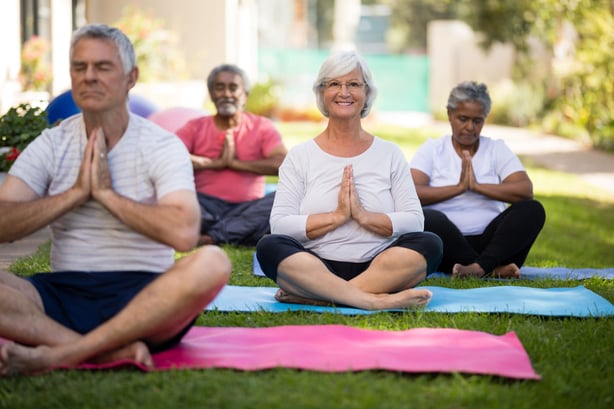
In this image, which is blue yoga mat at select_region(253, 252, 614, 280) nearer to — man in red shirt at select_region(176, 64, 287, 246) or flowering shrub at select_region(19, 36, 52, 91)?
man in red shirt at select_region(176, 64, 287, 246)

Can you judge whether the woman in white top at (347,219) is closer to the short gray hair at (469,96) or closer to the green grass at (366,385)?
the green grass at (366,385)

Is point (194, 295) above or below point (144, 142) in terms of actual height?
below

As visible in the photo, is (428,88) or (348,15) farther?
(348,15)

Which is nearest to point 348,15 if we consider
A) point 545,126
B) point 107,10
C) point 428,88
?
point 428,88

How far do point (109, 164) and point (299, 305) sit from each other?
1.52 metres

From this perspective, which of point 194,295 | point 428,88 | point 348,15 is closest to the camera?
point 194,295

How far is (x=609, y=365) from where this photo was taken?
13.0ft

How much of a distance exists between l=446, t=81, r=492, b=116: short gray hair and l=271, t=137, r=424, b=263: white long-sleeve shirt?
4.22ft

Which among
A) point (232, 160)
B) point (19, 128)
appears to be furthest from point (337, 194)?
point (19, 128)

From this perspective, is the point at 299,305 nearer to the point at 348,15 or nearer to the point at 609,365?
the point at 609,365

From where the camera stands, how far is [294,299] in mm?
5000

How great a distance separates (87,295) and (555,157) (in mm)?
12878

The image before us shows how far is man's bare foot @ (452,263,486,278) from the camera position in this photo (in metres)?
6.00

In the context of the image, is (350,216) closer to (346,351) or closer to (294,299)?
(294,299)
